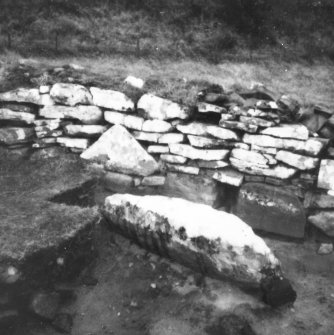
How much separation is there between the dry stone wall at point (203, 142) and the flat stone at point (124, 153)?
0.02 m

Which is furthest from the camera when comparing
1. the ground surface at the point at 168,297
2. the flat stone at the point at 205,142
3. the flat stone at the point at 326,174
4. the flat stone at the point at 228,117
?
the flat stone at the point at 205,142

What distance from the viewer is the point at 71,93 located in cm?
629

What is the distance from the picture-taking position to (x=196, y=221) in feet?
16.0

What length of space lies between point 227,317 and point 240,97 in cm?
328

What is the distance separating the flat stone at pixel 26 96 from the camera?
20.9 ft

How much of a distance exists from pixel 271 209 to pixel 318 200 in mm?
703

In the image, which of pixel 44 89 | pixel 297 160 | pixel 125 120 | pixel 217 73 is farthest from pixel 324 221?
pixel 44 89

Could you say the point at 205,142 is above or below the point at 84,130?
above

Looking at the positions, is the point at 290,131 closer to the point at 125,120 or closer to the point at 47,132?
the point at 125,120

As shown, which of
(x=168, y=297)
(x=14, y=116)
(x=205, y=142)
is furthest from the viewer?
(x=14, y=116)

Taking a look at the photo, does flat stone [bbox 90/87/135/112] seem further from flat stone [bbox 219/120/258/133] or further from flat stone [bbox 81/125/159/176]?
flat stone [bbox 219/120/258/133]

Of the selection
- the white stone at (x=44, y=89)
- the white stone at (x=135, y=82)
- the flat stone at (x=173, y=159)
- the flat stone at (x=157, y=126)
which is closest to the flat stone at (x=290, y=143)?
the flat stone at (x=173, y=159)

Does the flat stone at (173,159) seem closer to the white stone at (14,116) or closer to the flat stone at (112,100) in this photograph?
the flat stone at (112,100)

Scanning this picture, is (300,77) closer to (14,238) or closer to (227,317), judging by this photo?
(227,317)
